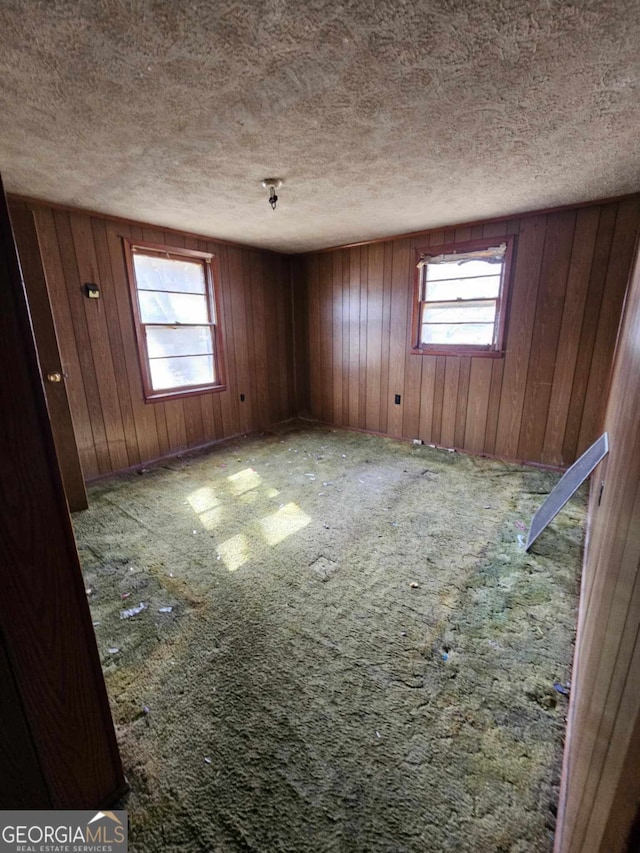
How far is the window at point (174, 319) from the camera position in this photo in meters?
3.46

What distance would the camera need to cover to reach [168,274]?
3664 millimetres

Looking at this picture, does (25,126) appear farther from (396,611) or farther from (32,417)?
(396,611)

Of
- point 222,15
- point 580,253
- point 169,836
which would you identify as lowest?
point 169,836

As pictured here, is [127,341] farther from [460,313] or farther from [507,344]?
[507,344]

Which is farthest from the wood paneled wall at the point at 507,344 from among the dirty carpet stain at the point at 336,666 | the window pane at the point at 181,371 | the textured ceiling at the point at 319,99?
the window pane at the point at 181,371

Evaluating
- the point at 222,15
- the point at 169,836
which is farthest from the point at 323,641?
the point at 222,15

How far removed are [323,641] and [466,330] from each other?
3234 mm

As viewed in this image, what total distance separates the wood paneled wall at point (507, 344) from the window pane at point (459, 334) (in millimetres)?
184

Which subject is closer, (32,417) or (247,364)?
(32,417)

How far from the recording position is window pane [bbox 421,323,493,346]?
3.55 metres

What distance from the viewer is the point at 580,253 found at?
2.96 metres

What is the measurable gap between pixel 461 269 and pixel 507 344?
2.95 feet

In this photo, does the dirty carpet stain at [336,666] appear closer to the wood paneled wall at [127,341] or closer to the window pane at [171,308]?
the wood paneled wall at [127,341]

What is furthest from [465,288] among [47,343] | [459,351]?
[47,343]
